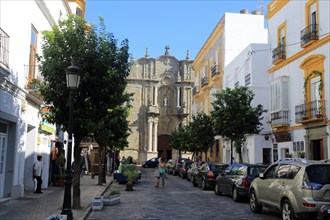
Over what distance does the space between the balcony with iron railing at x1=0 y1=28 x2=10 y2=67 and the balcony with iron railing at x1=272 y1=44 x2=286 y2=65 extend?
16245mm

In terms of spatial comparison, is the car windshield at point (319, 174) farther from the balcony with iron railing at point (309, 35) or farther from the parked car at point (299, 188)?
the balcony with iron railing at point (309, 35)

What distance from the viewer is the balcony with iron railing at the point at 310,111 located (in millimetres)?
19281

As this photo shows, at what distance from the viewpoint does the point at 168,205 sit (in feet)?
47.4

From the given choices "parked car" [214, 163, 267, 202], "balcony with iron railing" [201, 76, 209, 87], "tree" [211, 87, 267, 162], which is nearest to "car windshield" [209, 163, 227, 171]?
"parked car" [214, 163, 267, 202]

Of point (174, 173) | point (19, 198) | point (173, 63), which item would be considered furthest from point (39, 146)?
point (173, 63)

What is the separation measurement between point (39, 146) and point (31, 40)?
489cm

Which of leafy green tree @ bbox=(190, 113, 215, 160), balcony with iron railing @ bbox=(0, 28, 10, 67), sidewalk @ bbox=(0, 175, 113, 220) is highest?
balcony with iron railing @ bbox=(0, 28, 10, 67)

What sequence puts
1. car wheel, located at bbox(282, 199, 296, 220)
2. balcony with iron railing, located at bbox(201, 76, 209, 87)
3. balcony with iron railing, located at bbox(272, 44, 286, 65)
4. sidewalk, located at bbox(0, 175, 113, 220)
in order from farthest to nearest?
1. balcony with iron railing, located at bbox(201, 76, 209, 87)
2. balcony with iron railing, located at bbox(272, 44, 286, 65)
3. sidewalk, located at bbox(0, 175, 113, 220)
4. car wheel, located at bbox(282, 199, 296, 220)

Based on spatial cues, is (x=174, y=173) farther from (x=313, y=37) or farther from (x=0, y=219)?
(x=0, y=219)

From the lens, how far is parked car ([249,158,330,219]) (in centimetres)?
935

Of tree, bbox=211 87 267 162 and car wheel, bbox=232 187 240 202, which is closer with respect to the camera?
car wheel, bbox=232 187 240 202

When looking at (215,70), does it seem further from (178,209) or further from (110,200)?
(178,209)

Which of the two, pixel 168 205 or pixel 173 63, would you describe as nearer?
pixel 168 205

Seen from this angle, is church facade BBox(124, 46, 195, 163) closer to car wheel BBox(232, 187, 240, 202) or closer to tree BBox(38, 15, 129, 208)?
car wheel BBox(232, 187, 240, 202)
